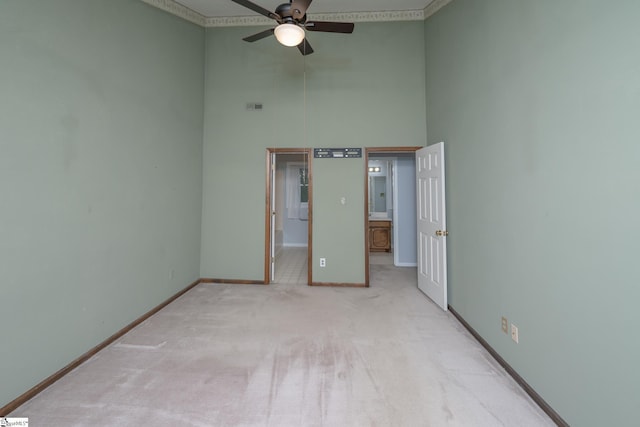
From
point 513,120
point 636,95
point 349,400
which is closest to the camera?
point 636,95

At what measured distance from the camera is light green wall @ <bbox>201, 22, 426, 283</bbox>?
364 centimetres

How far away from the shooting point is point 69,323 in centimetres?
189

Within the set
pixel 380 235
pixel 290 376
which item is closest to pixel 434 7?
pixel 380 235

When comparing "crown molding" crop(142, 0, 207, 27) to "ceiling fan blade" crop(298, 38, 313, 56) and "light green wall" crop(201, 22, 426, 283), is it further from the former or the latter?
"ceiling fan blade" crop(298, 38, 313, 56)

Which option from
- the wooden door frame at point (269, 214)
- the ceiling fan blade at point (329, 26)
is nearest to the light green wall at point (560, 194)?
the ceiling fan blade at point (329, 26)

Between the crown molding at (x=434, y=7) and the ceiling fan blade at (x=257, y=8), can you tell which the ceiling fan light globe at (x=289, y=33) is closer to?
the ceiling fan blade at (x=257, y=8)

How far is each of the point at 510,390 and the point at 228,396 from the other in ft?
6.22

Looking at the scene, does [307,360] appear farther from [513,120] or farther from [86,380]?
[513,120]

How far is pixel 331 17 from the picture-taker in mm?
3533

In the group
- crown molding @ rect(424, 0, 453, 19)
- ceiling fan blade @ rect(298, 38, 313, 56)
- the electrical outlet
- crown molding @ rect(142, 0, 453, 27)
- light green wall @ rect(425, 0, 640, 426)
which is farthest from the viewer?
crown molding @ rect(142, 0, 453, 27)

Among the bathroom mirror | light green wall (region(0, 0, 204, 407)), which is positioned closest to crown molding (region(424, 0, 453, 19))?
light green wall (region(0, 0, 204, 407))

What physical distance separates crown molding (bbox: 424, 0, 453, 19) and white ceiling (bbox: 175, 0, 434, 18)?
49 millimetres

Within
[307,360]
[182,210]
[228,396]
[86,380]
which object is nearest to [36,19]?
[182,210]

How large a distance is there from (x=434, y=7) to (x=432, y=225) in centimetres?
281
